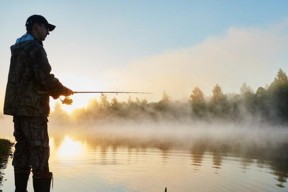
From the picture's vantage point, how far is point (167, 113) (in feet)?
652

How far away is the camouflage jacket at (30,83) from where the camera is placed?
7441mm

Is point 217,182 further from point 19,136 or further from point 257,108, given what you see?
point 257,108

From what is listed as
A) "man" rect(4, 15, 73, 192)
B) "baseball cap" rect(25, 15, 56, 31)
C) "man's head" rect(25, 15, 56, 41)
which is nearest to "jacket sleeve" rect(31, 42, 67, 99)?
"man" rect(4, 15, 73, 192)

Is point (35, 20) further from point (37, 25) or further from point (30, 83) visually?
point (30, 83)

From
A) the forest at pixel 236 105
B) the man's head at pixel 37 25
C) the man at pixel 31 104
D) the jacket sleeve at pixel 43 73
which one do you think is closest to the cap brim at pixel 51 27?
the man's head at pixel 37 25

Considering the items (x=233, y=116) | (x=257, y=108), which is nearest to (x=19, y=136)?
(x=257, y=108)

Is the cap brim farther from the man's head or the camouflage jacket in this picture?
the camouflage jacket

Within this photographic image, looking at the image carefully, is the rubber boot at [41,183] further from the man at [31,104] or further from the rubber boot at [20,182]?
the rubber boot at [20,182]

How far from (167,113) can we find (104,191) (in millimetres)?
181234

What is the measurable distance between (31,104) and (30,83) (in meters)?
0.44

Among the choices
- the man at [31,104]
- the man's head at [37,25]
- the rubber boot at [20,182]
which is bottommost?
the rubber boot at [20,182]

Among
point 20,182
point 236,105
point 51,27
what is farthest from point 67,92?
point 236,105

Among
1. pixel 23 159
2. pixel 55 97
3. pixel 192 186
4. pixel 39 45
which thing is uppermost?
pixel 39 45

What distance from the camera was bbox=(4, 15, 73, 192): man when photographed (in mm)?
7426
